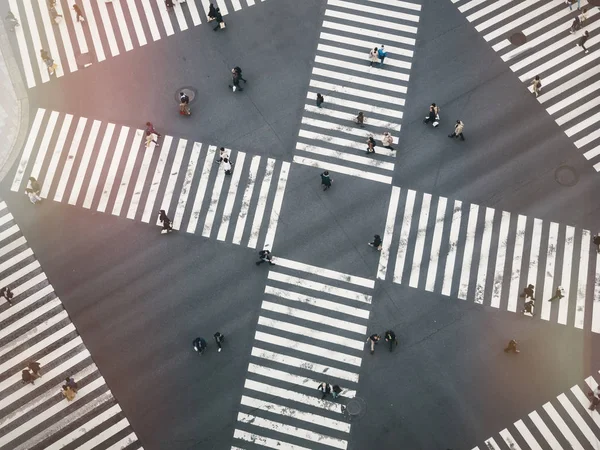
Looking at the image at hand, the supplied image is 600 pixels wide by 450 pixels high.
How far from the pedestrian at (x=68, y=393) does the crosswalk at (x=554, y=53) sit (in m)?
27.7

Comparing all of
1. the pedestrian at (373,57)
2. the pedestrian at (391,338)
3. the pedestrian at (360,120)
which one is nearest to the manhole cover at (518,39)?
the pedestrian at (373,57)

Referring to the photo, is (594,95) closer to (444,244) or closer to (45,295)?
(444,244)

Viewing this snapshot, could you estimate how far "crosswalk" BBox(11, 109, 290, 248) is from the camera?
111 ft

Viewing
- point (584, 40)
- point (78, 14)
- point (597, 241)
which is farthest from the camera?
point (78, 14)

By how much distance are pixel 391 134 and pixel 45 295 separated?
62.9 feet

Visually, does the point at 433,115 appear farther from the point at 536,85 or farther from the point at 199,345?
the point at 199,345

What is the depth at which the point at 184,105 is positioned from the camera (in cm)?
3541

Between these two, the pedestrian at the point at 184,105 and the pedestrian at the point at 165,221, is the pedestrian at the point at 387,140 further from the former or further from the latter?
the pedestrian at the point at 165,221

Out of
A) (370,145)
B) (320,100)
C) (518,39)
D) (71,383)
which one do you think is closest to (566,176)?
(518,39)

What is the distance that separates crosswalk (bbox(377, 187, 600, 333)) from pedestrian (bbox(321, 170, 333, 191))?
3305mm

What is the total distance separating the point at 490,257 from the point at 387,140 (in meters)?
7.82

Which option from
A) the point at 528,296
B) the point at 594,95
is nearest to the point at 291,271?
the point at 528,296

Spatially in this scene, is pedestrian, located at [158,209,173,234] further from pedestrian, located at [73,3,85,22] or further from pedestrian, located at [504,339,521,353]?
pedestrian, located at [504,339,521,353]

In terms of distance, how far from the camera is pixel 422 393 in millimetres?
30422
